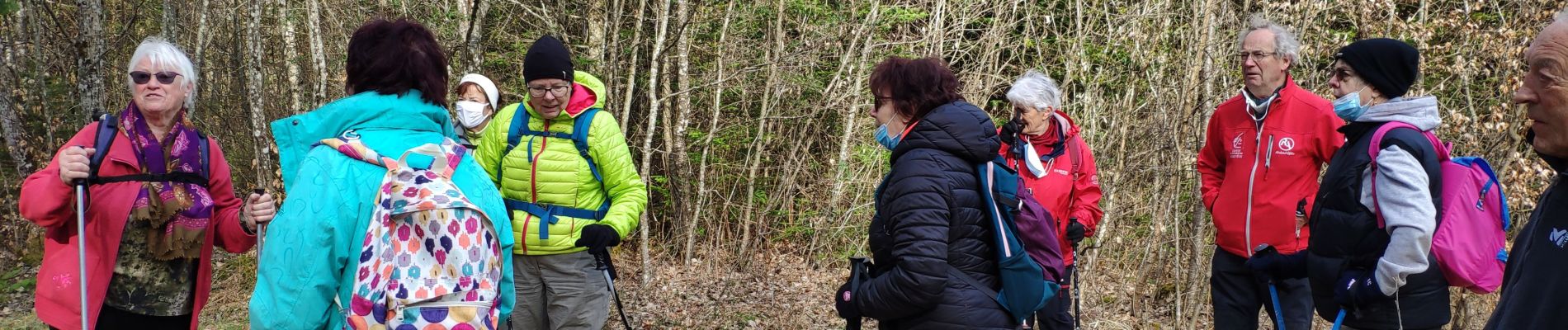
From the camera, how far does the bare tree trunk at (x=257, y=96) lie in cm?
730

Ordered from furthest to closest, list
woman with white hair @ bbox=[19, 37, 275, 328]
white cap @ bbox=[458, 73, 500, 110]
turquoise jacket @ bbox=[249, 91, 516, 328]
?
white cap @ bbox=[458, 73, 500, 110]
woman with white hair @ bbox=[19, 37, 275, 328]
turquoise jacket @ bbox=[249, 91, 516, 328]

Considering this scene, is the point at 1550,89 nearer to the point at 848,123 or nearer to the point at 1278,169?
the point at 1278,169

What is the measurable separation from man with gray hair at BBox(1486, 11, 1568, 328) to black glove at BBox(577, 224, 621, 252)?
9.49 feet

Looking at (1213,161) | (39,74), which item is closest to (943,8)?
(1213,161)

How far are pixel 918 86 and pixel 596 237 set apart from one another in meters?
1.52

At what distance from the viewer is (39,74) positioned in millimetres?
9648

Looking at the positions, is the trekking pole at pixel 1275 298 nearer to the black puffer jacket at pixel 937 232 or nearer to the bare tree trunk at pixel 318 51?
the black puffer jacket at pixel 937 232

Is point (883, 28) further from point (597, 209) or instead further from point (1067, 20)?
point (597, 209)

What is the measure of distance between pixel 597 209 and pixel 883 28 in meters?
5.03

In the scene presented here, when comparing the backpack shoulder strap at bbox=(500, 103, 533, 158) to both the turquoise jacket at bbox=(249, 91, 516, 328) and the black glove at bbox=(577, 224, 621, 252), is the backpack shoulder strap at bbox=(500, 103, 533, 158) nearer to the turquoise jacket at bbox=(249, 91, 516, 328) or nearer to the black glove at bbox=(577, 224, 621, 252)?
the black glove at bbox=(577, 224, 621, 252)

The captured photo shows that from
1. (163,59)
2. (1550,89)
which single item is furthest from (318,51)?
(1550,89)

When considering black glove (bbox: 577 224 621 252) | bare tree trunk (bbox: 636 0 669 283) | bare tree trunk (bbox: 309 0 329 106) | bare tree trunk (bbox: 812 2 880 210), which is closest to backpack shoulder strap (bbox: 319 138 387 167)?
black glove (bbox: 577 224 621 252)

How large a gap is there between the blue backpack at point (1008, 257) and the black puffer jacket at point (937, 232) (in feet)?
0.08

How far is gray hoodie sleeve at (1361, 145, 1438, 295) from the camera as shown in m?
2.97
